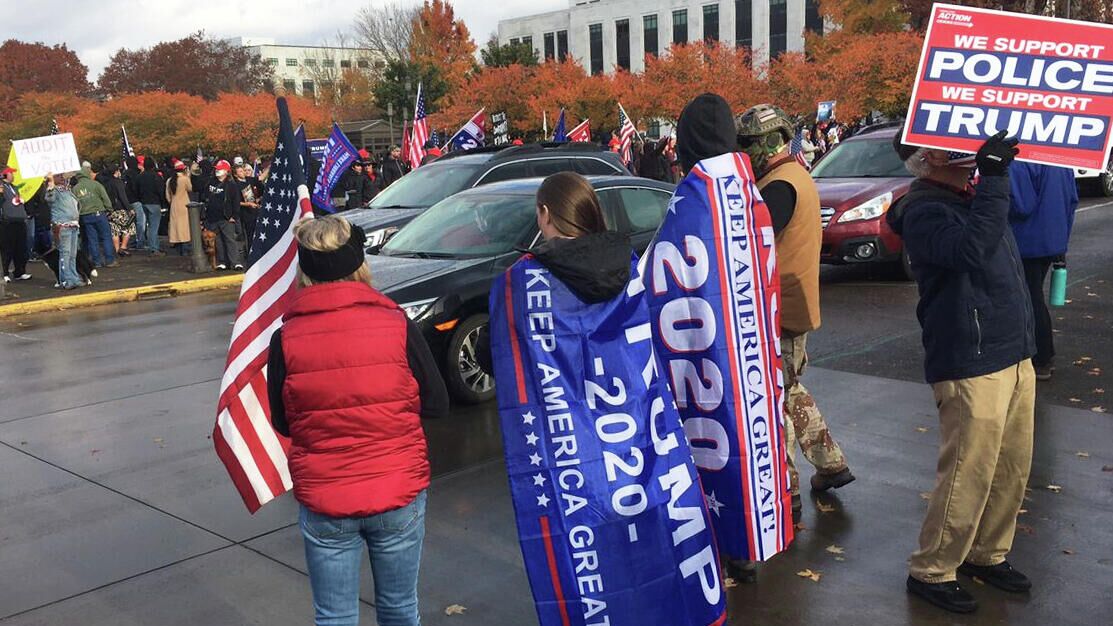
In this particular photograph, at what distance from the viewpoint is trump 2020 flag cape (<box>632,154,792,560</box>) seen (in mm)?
3764

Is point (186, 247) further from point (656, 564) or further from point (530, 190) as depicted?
point (656, 564)

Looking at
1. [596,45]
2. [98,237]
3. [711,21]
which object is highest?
[711,21]

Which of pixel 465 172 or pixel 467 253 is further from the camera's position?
pixel 465 172

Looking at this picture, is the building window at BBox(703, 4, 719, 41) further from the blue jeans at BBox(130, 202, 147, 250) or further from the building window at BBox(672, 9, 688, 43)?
the blue jeans at BBox(130, 202, 147, 250)

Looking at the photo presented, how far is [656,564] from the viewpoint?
10.9ft

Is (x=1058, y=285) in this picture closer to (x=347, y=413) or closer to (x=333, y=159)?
(x=347, y=413)

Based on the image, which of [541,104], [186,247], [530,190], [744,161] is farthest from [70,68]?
[744,161]

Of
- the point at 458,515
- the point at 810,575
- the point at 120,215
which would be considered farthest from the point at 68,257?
the point at 810,575

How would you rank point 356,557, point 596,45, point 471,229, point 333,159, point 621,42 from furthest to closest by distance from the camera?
1. point 596,45
2. point 621,42
3. point 333,159
4. point 471,229
5. point 356,557

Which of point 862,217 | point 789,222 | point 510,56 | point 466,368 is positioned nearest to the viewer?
point 789,222

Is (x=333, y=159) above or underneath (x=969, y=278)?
above

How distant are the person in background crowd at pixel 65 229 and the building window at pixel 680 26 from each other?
243 feet

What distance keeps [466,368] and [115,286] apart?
10037 mm

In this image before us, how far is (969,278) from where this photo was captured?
3918 millimetres
